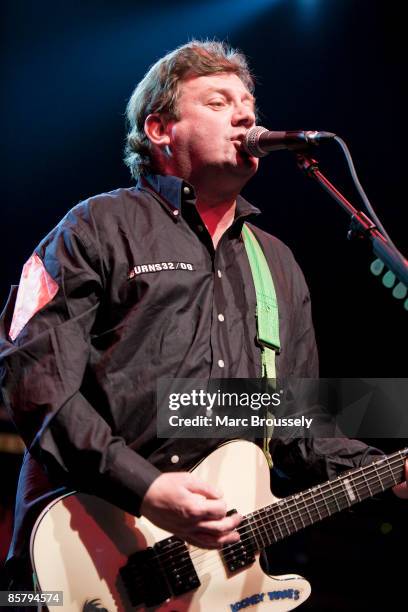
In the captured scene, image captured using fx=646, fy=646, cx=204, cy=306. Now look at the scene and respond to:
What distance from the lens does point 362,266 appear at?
15.0 feet

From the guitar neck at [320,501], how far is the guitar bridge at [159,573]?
0.23 meters

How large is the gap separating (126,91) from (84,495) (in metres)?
3.50

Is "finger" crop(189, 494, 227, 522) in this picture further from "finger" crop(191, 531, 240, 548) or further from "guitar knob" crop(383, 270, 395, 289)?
"guitar knob" crop(383, 270, 395, 289)

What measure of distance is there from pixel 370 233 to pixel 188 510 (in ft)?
3.00

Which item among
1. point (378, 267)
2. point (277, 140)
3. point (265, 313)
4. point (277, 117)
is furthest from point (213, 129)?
point (277, 117)

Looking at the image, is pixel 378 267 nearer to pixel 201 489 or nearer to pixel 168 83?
pixel 201 489

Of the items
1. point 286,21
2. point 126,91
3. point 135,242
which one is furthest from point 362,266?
point 135,242

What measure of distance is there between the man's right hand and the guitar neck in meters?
0.35

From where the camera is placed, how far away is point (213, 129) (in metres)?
2.57

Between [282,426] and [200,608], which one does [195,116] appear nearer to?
[282,426]

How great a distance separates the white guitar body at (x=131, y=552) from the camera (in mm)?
1850

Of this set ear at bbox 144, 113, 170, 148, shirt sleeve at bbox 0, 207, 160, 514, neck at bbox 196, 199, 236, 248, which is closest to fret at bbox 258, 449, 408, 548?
shirt sleeve at bbox 0, 207, 160, 514

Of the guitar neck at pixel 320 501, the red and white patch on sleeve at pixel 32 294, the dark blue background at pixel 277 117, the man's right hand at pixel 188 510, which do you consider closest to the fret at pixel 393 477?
the guitar neck at pixel 320 501

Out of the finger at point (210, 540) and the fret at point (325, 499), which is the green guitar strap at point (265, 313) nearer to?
the fret at point (325, 499)
